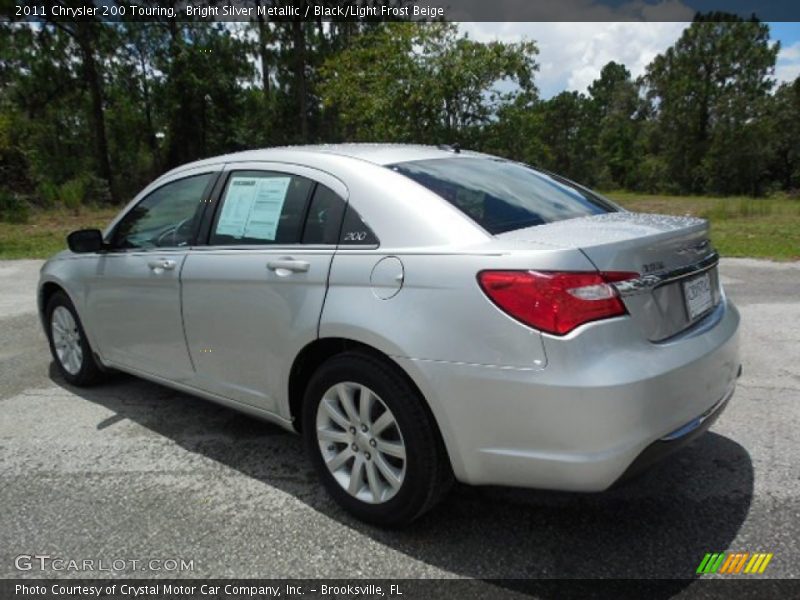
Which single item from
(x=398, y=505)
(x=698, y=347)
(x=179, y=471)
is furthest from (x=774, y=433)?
(x=179, y=471)

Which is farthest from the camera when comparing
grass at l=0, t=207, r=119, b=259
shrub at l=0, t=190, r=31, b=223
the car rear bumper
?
shrub at l=0, t=190, r=31, b=223

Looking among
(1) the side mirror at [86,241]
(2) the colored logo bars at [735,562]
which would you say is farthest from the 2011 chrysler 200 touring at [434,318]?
(1) the side mirror at [86,241]

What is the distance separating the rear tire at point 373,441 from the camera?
8.07 feet

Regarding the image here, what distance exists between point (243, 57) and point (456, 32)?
1970 centimetres

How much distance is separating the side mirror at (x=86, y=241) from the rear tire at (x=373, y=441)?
2096 millimetres

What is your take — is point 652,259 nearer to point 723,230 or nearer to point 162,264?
point 162,264

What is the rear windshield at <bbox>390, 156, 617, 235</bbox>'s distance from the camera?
8.88ft

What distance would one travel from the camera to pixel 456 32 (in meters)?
14.1

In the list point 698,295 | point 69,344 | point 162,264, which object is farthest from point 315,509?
point 69,344

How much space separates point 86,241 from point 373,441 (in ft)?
8.36

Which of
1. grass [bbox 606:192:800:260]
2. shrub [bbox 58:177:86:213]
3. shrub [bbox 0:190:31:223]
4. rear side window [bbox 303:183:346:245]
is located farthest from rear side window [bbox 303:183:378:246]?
shrub [bbox 58:177:86:213]

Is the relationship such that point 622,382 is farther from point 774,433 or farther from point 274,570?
point 774,433

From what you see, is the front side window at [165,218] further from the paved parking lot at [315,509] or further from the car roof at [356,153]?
the paved parking lot at [315,509]

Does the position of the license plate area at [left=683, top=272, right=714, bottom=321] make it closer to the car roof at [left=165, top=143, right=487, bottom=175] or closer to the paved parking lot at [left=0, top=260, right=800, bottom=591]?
the paved parking lot at [left=0, top=260, right=800, bottom=591]
